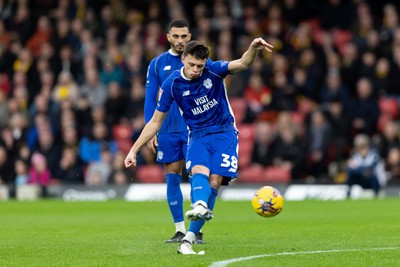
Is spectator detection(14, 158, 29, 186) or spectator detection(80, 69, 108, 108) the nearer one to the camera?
spectator detection(14, 158, 29, 186)

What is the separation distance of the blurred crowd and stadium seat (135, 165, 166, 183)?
355 millimetres

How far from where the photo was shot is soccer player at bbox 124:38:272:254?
10383mm

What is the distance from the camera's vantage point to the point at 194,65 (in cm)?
1032

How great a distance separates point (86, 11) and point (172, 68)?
16.0 metres

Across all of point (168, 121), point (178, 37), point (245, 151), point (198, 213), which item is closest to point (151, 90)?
point (168, 121)

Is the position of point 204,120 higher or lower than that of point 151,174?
higher

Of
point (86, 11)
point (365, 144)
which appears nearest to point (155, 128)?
point (365, 144)

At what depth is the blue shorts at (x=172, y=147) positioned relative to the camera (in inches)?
477

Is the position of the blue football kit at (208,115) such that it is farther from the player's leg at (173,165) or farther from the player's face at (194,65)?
the player's leg at (173,165)

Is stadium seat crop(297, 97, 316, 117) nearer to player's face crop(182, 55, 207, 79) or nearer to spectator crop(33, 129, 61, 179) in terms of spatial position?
spectator crop(33, 129, 61, 179)

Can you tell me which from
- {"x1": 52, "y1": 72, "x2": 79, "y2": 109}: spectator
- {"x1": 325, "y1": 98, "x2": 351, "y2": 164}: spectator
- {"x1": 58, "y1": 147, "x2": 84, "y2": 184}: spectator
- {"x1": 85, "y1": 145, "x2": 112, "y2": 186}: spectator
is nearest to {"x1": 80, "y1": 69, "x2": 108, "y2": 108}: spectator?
{"x1": 52, "y1": 72, "x2": 79, "y2": 109}: spectator

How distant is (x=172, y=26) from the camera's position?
12.0 meters

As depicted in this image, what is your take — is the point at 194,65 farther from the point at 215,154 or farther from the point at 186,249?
the point at 186,249

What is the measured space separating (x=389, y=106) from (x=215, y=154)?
12.5 meters
